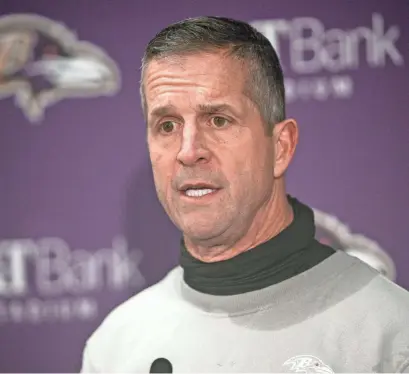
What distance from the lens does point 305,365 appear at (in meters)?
1.47

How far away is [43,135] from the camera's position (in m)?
2.25

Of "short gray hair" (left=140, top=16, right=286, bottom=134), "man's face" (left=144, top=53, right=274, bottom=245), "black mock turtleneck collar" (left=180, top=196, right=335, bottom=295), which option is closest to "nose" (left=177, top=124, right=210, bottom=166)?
"man's face" (left=144, top=53, right=274, bottom=245)

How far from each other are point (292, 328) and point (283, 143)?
440 millimetres

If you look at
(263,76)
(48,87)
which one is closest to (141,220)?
(48,87)

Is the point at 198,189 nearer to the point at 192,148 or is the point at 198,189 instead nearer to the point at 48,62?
the point at 192,148

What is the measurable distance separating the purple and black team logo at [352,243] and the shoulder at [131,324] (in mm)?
563

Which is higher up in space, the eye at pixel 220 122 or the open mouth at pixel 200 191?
the eye at pixel 220 122

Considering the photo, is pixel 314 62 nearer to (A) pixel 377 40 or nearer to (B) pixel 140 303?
(A) pixel 377 40

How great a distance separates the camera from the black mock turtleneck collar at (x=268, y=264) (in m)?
1.56

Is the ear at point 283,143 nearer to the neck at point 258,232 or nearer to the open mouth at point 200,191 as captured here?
the neck at point 258,232

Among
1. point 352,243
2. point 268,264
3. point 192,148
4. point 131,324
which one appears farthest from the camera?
point 352,243

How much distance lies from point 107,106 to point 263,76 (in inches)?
33.4

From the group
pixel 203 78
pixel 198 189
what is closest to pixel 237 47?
pixel 203 78

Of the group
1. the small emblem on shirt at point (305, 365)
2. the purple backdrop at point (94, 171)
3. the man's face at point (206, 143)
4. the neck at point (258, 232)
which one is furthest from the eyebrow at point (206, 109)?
the purple backdrop at point (94, 171)
